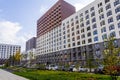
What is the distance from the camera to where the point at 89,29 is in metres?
61.2

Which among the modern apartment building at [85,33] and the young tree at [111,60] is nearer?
the young tree at [111,60]

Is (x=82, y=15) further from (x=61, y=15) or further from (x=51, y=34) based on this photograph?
(x=51, y=34)

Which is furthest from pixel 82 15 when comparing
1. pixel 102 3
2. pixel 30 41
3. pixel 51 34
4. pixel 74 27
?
pixel 30 41

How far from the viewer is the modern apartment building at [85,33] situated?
168 ft

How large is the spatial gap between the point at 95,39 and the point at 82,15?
1529 cm

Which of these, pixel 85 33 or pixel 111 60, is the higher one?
pixel 85 33

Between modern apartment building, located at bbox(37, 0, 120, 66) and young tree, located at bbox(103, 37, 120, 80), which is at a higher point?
modern apartment building, located at bbox(37, 0, 120, 66)

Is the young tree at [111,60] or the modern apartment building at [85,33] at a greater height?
the modern apartment building at [85,33]

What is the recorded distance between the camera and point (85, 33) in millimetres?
63125

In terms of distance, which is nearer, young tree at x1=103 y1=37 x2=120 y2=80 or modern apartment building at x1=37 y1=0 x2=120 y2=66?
young tree at x1=103 y1=37 x2=120 y2=80

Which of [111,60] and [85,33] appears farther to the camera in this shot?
[85,33]

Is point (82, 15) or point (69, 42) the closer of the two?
point (82, 15)

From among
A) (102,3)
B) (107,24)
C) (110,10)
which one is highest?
(102,3)

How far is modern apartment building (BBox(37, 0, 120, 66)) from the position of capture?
168ft
